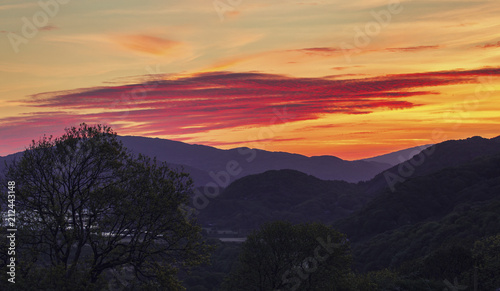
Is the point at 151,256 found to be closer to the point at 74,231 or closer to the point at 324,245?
the point at 74,231

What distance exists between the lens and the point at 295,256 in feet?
251

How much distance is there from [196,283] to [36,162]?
428 ft

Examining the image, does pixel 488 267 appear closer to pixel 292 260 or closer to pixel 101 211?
pixel 292 260

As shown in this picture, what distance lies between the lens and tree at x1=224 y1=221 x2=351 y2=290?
231 feet

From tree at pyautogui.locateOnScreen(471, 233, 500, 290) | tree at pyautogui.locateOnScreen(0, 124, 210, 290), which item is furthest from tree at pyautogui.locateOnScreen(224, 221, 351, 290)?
tree at pyautogui.locateOnScreen(0, 124, 210, 290)

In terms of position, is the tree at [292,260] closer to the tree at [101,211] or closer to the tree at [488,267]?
the tree at [488,267]

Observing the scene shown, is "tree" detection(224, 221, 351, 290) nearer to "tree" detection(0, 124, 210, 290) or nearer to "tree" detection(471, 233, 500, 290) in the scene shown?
"tree" detection(471, 233, 500, 290)

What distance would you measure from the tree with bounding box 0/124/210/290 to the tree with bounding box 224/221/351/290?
32261 millimetres

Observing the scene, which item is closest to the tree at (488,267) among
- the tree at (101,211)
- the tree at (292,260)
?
the tree at (292,260)

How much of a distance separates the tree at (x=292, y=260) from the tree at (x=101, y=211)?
106 feet

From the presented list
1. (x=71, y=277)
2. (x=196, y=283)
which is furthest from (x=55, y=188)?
(x=196, y=283)

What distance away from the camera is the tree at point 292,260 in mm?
70438

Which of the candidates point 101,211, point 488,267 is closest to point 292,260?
point 488,267

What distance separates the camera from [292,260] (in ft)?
248
